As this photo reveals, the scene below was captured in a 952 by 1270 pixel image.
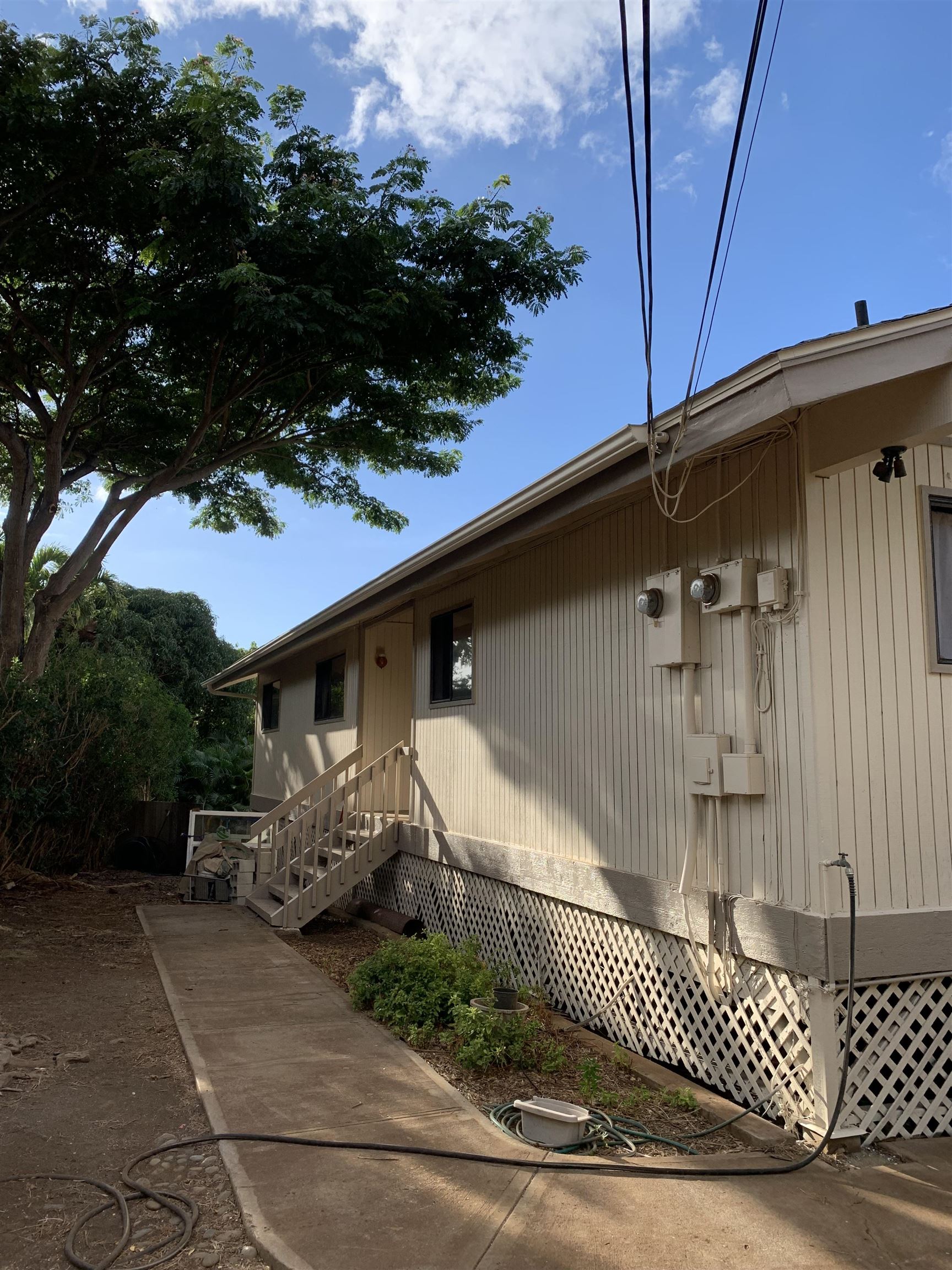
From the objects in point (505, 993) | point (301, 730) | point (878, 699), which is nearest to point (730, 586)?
point (878, 699)

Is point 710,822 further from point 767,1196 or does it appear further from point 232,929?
point 232,929

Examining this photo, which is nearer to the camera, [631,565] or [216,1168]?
[216,1168]

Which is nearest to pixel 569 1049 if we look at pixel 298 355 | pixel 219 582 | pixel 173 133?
pixel 298 355

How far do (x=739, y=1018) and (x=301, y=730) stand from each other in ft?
34.7

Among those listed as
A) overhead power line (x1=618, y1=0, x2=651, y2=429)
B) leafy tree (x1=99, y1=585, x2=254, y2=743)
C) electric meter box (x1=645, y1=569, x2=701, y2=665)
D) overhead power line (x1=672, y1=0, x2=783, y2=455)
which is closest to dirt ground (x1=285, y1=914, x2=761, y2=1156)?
electric meter box (x1=645, y1=569, x2=701, y2=665)

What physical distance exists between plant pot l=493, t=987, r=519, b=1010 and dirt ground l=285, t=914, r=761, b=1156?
1.09 feet

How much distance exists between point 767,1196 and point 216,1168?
218 centimetres

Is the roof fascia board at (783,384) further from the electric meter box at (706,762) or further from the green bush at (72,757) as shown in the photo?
the green bush at (72,757)

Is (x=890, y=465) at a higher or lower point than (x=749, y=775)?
higher

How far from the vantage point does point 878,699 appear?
14.2 ft

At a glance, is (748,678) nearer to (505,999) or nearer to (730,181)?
(730,181)

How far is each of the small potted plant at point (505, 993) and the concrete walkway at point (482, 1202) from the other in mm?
870

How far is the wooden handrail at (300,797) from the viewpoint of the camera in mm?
10086

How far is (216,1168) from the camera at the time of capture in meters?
3.65
